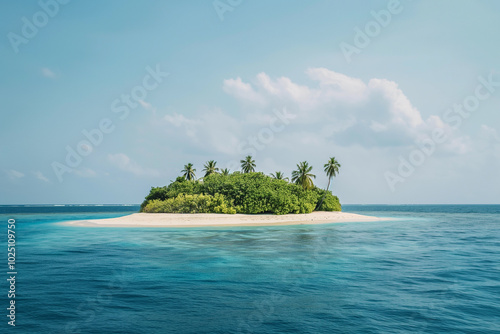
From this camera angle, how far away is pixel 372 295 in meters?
14.1

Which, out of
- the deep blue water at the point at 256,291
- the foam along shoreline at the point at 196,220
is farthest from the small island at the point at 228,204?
the deep blue water at the point at 256,291

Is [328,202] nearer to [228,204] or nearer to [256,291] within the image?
[228,204]

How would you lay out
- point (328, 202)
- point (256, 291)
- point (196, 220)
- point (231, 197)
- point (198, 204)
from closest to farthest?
point (256, 291), point (196, 220), point (198, 204), point (231, 197), point (328, 202)

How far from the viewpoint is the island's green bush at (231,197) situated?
2591 inches

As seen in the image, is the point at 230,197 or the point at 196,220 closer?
the point at 196,220

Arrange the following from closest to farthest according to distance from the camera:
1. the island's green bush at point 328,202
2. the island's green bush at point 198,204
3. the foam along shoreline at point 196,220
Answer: the foam along shoreline at point 196,220 < the island's green bush at point 198,204 < the island's green bush at point 328,202

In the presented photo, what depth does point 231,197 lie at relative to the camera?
67812mm

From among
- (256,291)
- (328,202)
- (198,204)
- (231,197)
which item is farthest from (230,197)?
(256,291)

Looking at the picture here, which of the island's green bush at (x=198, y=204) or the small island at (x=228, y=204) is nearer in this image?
the small island at (x=228, y=204)

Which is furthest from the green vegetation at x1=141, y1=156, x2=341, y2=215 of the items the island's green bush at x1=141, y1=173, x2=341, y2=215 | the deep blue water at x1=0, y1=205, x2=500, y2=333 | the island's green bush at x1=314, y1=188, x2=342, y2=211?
the deep blue water at x1=0, y1=205, x2=500, y2=333

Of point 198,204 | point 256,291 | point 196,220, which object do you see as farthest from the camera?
point 198,204

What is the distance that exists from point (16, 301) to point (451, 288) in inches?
739

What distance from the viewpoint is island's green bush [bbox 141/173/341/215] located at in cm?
6581

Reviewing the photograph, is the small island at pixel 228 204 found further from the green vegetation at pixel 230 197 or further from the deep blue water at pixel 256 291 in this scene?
the deep blue water at pixel 256 291
